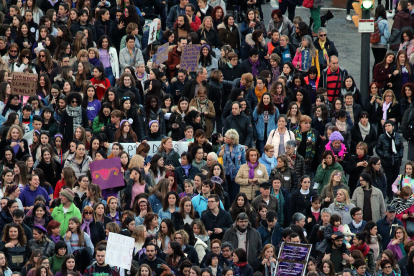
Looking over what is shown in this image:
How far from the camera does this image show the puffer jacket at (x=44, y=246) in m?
17.5

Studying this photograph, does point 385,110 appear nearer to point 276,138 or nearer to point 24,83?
point 276,138

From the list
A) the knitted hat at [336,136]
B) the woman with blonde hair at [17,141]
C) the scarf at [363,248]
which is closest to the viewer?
the scarf at [363,248]

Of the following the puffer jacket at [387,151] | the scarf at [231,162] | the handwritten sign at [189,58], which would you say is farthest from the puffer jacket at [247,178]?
the handwritten sign at [189,58]

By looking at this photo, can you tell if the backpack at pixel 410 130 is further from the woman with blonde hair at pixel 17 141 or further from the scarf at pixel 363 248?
the woman with blonde hair at pixel 17 141

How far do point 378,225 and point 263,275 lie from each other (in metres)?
2.77

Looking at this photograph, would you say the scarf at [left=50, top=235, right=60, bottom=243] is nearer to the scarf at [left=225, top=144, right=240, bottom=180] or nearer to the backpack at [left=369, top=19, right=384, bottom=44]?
the scarf at [left=225, top=144, right=240, bottom=180]

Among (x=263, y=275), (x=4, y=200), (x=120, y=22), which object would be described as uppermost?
(x=120, y=22)

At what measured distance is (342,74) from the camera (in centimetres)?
2364

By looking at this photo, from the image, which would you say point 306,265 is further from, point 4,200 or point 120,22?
point 120,22

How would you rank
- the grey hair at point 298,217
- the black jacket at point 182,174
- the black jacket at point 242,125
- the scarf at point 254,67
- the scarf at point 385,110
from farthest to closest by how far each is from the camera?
the scarf at point 254,67
the scarf at point 385,110
the black jacket at point 242,125
the black jacket at point 182,174
the grey hair at point 298,217

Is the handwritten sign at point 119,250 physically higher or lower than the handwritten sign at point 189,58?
lower

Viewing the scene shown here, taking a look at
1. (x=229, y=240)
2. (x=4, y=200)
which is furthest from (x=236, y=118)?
(x=4, y=200)

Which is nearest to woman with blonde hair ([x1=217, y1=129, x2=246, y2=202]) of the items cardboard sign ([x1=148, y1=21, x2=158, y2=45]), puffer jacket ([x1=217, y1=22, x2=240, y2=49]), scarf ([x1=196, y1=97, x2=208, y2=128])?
scarf ([x1=196, y1=97, x2=208, y2=128])

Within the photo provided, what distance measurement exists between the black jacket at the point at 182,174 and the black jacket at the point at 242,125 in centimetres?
173
